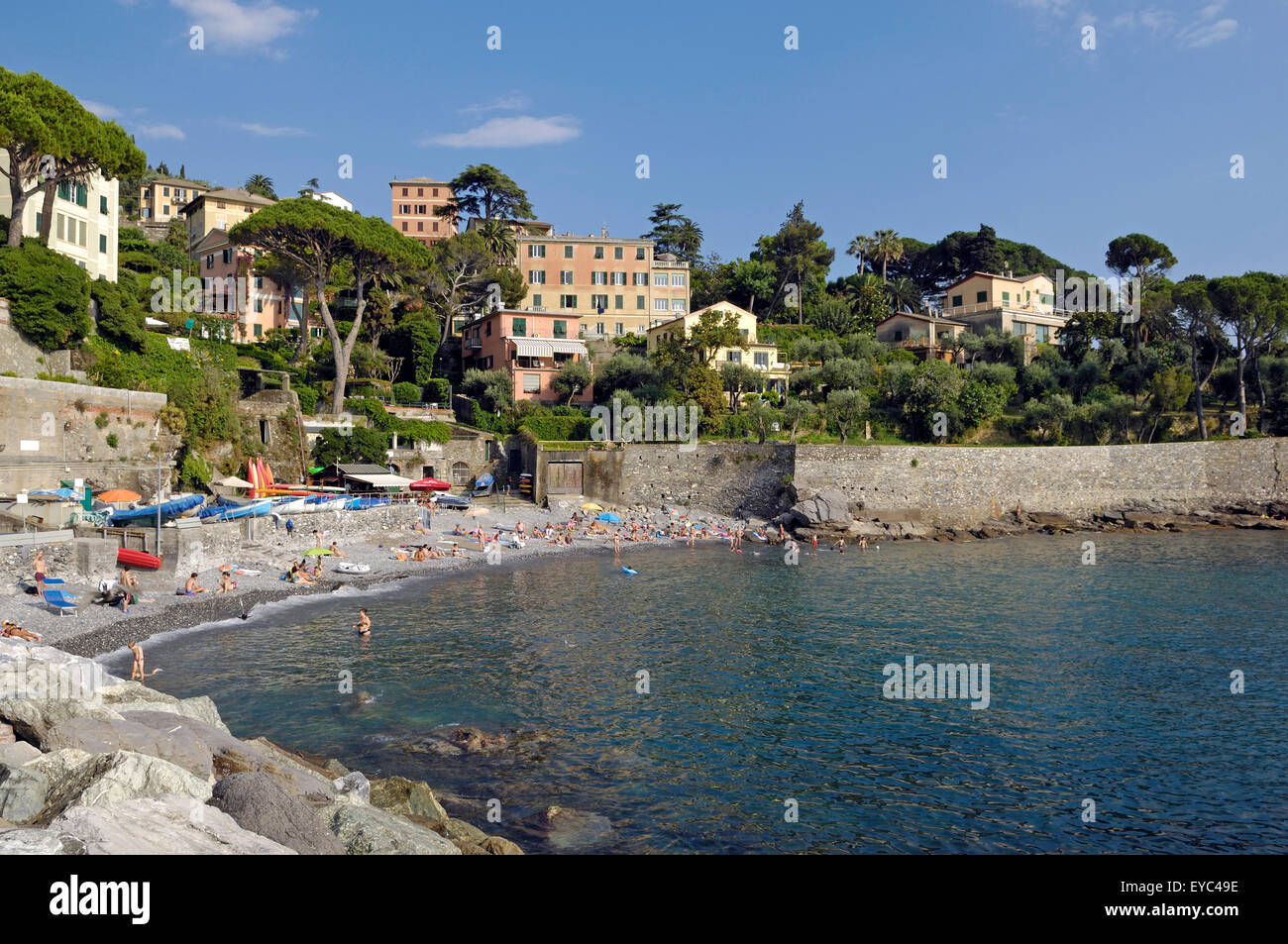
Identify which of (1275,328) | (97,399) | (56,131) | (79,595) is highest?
(56,131)

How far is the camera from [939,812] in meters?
15.2

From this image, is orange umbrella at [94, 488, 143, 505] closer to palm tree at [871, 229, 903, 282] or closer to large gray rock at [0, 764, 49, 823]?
large gray rock at [0, 764, 49, 823]

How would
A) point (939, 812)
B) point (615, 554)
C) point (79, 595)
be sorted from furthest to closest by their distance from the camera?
point (615, 554)
point (79, 595)
point (939, 812)

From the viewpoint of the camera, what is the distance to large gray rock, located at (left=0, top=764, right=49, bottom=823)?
1006 cm

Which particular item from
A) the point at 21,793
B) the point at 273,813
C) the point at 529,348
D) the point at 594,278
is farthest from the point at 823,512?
the point at 21,793

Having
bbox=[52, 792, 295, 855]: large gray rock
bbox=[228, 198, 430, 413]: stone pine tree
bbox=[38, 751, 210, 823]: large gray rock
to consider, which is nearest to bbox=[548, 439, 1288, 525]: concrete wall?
bbox=[228, 198, 430, 413]: stone pine tree

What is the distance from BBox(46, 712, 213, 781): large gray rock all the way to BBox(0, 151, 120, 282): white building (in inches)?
1602

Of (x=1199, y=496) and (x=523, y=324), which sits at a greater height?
(x=523, y=324)

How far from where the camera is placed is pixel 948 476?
2212 inches

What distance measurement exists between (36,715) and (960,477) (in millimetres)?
53262

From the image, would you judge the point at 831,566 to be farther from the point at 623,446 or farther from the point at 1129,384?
the point at 1129,384

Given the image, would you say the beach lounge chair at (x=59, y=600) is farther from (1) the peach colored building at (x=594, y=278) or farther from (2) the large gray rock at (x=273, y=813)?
(1) the peach colored building at (x=594, y=278)

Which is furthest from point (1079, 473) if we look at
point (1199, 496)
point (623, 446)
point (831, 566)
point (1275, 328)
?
point (623, 446)

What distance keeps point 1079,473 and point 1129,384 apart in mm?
13147
